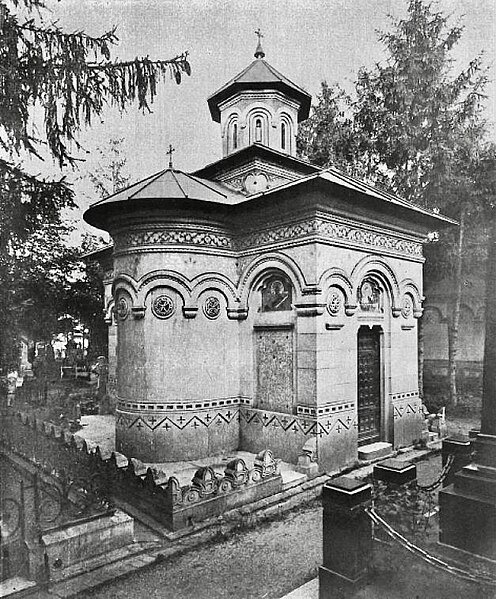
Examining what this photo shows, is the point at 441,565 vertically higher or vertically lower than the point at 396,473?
lower

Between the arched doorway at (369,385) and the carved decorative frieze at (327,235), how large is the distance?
74.6 inches

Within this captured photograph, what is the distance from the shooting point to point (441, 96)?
13.5 meters

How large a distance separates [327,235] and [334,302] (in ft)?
4.25

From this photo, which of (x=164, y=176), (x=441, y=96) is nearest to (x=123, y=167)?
(x=164, y=176)

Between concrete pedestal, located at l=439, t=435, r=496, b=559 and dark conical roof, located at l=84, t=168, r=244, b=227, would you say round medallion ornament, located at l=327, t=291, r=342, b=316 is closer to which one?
dark conical roof, located at l=84, t=168, r=244, b=227

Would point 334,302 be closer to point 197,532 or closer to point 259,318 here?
point 259,318

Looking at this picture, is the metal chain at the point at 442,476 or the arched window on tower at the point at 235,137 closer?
the metal chain at the point at 442,476

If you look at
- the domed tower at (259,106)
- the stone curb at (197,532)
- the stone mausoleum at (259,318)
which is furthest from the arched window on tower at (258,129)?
the stone curb at (197,532)

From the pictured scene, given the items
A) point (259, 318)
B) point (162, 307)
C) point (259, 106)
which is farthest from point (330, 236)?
point (259, 106)

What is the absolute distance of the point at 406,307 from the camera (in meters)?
10.5

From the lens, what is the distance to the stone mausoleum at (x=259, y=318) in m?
8.38

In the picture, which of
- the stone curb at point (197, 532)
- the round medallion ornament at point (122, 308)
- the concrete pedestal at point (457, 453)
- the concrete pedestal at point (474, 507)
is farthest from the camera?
the round medallion ornament at point (122, 308)

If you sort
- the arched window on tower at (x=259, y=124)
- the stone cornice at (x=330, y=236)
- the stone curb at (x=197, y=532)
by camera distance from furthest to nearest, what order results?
the arched window on tower at (x=259, y=124), the stone cornice at (x=330, y=236), the stone curb at (x=197, y=532)

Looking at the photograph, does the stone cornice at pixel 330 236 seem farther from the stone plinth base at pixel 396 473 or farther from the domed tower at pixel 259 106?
the stone plinth base at pixel 396 473
